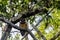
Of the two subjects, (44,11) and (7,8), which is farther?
(7,8)

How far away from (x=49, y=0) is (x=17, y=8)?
0.58 meters

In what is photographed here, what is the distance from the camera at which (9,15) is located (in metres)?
3.65

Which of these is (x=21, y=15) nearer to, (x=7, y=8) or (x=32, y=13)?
(x=32, y=13)

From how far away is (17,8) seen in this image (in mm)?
3691

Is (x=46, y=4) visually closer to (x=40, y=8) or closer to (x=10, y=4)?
(x=40, y=8)

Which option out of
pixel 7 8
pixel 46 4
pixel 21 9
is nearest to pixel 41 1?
pixel 46 4

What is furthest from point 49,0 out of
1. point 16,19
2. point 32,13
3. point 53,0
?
point 16,19

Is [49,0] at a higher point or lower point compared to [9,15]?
higher

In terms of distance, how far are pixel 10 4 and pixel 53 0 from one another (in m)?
0.74

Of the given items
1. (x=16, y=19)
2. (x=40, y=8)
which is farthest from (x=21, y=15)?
(x=40, y=8)

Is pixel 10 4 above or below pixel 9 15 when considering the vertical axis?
above

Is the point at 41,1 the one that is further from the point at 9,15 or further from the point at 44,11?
the point at 9,15

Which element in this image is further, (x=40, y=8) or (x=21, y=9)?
(x=21, y=9)

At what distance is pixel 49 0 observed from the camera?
140 inches
